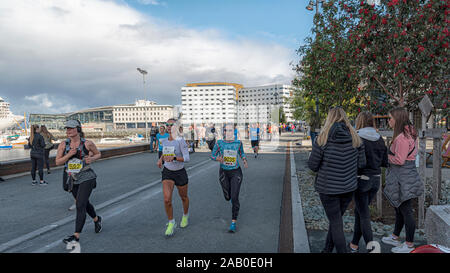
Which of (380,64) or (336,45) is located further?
(336,45)

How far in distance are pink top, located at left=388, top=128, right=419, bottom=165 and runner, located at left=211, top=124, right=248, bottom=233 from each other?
2171mm

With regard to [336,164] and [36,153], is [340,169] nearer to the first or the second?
[336,164]

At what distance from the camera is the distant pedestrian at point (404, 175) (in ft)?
12.4

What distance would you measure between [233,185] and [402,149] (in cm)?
240

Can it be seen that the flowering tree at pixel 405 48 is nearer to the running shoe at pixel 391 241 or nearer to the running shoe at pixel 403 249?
the running shoe at pixel 391 241

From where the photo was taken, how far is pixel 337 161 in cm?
321

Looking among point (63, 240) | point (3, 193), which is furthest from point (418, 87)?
point (3, 193)

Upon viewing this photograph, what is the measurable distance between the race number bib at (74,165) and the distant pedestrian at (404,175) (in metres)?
4.22

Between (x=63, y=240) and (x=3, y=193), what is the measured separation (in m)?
5.19

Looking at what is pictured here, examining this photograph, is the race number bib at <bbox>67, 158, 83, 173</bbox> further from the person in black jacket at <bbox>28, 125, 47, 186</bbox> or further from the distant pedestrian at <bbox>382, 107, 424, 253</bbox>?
the person in black jacket at <bbox>28, 125, 47, 186</bbox>

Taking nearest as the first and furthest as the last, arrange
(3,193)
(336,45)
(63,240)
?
(63,240), (336,45), (3,193)
